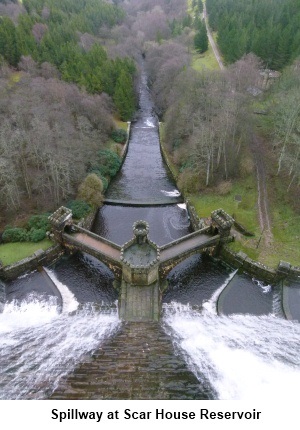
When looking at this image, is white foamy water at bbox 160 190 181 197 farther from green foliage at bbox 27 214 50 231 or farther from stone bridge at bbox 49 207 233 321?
green foliage at bbox 27 214 50 231

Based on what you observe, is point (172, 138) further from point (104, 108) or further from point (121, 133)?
point (104, 108)

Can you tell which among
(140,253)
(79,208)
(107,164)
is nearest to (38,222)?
(79,208)

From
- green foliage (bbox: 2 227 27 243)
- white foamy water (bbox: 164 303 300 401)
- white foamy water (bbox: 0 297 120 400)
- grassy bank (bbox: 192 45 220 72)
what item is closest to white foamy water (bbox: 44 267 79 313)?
white foamy water (bbox: 0 297 120 400)

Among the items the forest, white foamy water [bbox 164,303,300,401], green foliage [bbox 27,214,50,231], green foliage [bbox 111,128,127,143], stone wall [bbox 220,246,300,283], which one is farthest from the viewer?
the forest

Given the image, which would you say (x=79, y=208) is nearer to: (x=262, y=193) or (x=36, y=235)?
(x=36, y=235)

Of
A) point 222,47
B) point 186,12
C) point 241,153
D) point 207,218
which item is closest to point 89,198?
point 207,218

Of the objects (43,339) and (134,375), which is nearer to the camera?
(134,375)

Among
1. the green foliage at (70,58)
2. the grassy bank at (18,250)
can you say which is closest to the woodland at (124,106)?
Result: the green foliage at (70,58)
